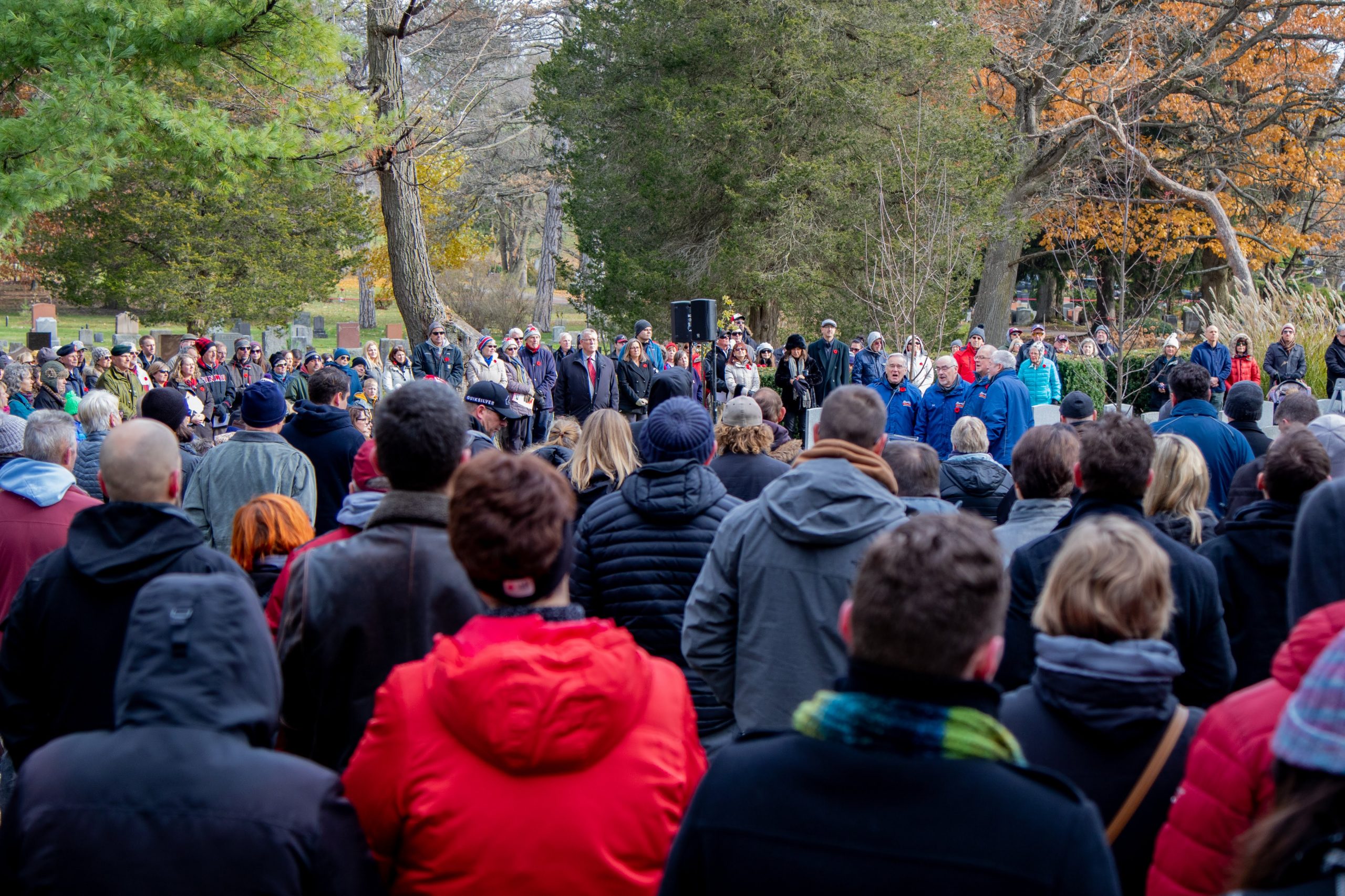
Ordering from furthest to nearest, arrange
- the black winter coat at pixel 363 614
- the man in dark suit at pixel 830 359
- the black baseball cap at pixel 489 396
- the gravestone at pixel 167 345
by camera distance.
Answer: the gravestone at pixel 167 345, the man in dark suit at pixel 830 359, the black baseball cap at pixel 489 396, the black winter coat at pixel 363 614

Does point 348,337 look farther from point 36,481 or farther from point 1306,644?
point 1306,644

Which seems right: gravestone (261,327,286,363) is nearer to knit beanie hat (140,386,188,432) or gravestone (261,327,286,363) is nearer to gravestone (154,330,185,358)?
gravestone (154,330,185,358)

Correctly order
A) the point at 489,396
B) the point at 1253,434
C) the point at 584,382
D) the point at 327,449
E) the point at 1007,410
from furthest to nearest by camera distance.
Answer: the point at 584,382 < the point at 1007,410 < the point at 489,396 < the point at 1253,434 < the point at 327,449

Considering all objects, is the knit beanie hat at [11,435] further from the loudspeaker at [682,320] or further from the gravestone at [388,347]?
the gravestone at [388,347]

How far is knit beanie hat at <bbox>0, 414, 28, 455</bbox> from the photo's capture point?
5.67 m

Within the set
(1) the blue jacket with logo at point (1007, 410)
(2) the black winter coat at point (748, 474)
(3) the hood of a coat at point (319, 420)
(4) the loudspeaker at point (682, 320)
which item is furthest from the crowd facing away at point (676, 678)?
(4) the loudspeaker at point (682, 320)

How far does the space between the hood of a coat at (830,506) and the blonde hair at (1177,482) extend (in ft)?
4.79

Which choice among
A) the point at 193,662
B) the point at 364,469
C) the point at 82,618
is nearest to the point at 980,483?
the point at 364,469

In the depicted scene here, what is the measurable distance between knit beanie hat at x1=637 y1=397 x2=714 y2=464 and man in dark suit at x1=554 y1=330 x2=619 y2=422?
10.6 m

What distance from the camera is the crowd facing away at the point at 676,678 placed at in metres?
1.62

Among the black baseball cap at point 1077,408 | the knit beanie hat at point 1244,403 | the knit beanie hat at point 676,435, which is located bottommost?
the black baseball cap at point 1077,408

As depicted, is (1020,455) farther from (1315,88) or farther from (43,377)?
(1315,88)

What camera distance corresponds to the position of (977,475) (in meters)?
6.04

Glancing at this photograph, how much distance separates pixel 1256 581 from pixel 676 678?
2.61m
